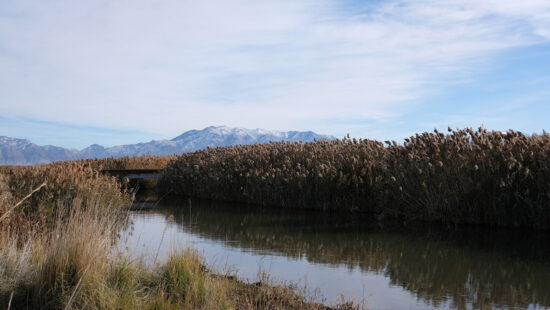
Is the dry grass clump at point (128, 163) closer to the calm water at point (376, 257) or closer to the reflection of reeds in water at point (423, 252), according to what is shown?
the calm water at point (376, 257)

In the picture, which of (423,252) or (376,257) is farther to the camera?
(423,252)

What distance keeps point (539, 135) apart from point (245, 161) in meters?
9.35

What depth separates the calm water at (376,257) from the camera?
596 cm

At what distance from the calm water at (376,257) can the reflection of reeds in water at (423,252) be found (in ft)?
0.04

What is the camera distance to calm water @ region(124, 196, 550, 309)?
19.5 ft

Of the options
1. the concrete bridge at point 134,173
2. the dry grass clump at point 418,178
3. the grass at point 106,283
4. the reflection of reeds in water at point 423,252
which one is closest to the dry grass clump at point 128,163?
the concrete bridge at point 134,173

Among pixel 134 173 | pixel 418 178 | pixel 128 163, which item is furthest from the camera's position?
pixel 128 163

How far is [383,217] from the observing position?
1209 cm

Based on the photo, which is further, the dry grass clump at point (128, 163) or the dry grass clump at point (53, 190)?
the dry grass clump at point (128, 163)

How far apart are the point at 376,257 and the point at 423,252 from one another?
94 centimetres

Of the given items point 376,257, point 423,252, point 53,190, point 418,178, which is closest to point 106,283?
point 376,257

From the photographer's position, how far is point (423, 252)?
8.33 meters

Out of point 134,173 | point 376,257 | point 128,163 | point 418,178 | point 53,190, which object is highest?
point 418,178

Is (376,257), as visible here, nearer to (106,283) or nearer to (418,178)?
(418,178)
